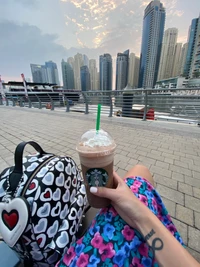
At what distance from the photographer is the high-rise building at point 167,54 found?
47.2 m

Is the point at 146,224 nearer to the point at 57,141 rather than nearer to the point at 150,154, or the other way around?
the point at 150,154

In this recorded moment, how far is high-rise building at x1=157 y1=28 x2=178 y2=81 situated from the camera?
47156 mm

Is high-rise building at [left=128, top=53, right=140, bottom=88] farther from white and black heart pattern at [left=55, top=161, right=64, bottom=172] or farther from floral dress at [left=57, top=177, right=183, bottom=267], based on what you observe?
floral dress at [left=57, top=177, right=183, bottom=267]

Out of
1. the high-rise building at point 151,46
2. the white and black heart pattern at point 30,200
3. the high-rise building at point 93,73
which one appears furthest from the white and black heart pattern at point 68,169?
the high-rise building at point 151,46

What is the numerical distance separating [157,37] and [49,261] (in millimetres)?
55851

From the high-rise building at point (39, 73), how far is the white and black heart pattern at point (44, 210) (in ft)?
238

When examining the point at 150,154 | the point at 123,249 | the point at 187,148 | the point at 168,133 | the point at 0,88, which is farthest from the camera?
the point at 0,88

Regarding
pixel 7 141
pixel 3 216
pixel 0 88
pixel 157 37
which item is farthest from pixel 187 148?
pixel 157 37

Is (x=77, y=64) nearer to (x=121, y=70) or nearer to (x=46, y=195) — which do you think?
(x=121, y=70)

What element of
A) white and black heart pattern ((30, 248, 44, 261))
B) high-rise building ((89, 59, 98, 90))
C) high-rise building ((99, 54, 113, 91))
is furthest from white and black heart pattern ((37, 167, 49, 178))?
high-rise building ((89, 59, 98, 90))

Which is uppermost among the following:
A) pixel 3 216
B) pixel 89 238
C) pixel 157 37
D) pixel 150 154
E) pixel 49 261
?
pixel 157 37

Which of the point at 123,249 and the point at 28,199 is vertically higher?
the point at 28,199

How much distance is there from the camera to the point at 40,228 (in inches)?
23.5

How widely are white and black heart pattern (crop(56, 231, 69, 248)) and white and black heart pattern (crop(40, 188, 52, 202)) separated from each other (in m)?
0.20
